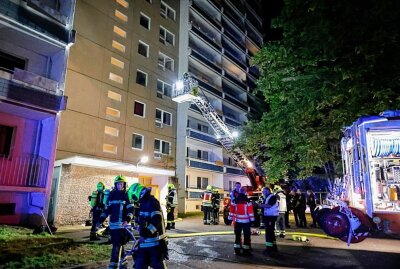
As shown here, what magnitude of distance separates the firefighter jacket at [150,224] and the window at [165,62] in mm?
21275

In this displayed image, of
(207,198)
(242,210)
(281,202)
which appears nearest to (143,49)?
(207,198)

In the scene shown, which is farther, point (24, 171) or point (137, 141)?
point (137, 141)

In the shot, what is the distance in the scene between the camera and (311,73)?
9586 mm

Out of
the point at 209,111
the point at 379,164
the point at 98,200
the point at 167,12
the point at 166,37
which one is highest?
the point at 167,12

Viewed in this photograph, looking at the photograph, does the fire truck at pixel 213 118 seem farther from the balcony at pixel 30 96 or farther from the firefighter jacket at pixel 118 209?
the firefighter jacket at pixel 118 209

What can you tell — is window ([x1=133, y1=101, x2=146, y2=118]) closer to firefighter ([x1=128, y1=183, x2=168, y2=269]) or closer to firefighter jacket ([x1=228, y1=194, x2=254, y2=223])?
firefighter jacket ([x1=228, y1=194, x2=254, y2=223])

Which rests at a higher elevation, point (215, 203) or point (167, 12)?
point (167, 12)

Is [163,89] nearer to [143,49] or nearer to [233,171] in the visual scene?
[143,49]

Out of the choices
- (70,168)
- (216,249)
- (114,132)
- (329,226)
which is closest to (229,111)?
(114,132)

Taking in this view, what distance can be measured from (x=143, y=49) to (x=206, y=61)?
8.40m

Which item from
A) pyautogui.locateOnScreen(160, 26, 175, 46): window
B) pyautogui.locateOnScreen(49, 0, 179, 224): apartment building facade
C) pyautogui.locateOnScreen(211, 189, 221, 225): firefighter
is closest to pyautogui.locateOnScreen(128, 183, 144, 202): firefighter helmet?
pyautogui.locateOnScreen(49, 0, 179, 224): apartment building facade

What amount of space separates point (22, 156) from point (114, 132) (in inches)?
300

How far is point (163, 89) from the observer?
24766 millimetres

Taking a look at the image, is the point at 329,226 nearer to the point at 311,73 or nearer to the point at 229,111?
the point at 311,73
